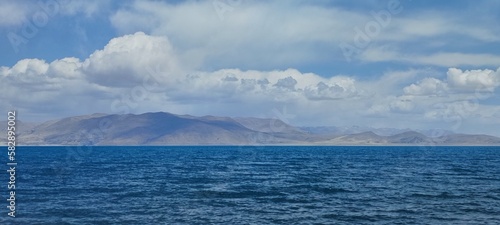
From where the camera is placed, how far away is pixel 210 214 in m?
47.0

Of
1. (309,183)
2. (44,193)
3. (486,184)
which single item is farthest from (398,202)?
(44,193)

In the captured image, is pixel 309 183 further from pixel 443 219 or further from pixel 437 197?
pixel 443 219

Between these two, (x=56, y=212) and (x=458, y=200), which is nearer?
(x=56, y=212)

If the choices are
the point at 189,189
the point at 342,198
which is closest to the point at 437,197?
the point at 342,198

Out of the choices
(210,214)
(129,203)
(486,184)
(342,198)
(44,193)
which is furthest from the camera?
(486,184)

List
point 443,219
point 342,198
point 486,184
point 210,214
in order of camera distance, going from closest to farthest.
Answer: point 443,219 → point 210,214 → point 342,198 → point 486,184

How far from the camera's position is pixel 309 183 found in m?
74.5

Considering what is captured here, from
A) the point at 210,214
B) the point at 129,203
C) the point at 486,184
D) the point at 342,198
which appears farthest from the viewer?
the point at 486,184

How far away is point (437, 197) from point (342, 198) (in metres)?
12.1

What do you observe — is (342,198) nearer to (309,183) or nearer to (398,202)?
(398,202)

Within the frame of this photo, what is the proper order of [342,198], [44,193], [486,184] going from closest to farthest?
[342,198] → [44,193] → [486,184]

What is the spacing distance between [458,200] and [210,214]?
30349 millimetres

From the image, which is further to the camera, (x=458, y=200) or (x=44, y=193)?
(x=44, y=193)

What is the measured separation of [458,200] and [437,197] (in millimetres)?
2922
